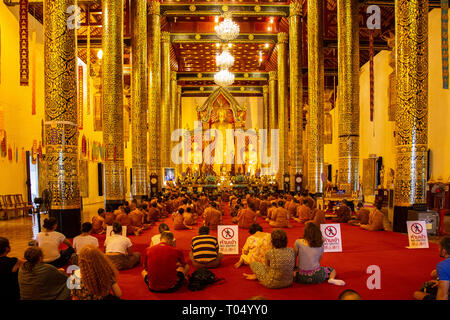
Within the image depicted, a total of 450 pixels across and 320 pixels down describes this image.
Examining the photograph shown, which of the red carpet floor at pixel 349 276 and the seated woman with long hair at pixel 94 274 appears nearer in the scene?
the seated woman with long hair at pixel 94 274

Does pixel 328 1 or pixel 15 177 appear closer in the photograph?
pixel 15 177

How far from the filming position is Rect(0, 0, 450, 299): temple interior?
7.78 meters

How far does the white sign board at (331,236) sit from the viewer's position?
20.3ft

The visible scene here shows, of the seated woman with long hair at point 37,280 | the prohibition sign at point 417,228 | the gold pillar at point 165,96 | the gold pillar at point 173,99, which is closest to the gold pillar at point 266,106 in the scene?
the gold pillar at point 173,99

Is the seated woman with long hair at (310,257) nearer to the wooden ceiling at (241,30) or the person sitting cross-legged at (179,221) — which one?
the person sitting cross-legged at (179,221)

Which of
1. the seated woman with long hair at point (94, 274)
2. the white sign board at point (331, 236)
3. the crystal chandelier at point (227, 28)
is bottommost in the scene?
the white sign board at point (331, 236)

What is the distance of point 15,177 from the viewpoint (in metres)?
13.6

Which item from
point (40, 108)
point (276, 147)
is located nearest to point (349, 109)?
point (40, 108)

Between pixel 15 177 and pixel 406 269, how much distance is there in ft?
42.8

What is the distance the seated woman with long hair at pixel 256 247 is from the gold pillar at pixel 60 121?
12.5 feet

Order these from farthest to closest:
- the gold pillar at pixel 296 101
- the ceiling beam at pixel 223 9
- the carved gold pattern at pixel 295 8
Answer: the ceiling beam at pixel 223 9 < the carved gold pattern at pixel 295 8 < the gold pillar at pixel 296 101

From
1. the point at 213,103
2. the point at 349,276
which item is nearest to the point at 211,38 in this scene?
the point at 213,103

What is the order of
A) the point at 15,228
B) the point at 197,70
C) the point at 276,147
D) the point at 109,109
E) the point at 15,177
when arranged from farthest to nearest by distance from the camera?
the point at 197,70 → the point at 276,147 → the point at 15,177 → the point at 109,109 → the point at 15,228
